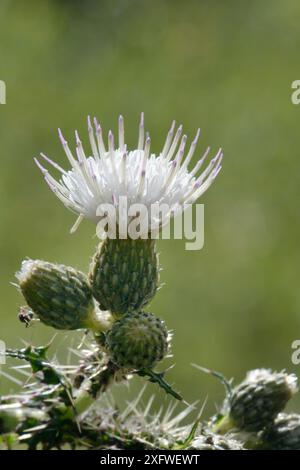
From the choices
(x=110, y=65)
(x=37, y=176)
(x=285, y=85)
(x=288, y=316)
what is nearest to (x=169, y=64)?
(x=110, y=65)

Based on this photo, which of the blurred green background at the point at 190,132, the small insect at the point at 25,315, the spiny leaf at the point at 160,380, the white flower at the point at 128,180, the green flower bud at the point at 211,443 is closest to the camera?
the spiny leaf at the point at 160,380

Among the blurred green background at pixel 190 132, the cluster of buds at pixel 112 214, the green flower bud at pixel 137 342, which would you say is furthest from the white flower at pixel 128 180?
the blurred green background at pixel 190 132

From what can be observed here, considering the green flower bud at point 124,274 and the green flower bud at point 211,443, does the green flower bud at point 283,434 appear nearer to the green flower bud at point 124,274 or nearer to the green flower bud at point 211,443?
the green flower bud at point 211,443

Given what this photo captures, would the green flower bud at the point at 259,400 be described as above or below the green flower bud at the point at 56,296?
below

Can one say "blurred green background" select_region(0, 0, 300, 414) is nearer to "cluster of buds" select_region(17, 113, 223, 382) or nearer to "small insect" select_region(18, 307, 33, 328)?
"small insect" select_region(18, 307, 33, 328)

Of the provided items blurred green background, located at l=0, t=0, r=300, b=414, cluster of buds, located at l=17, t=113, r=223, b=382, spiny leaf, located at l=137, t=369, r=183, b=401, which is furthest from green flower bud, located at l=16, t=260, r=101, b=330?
blurred green background, located at l=0, t=0, r=300, b=414
